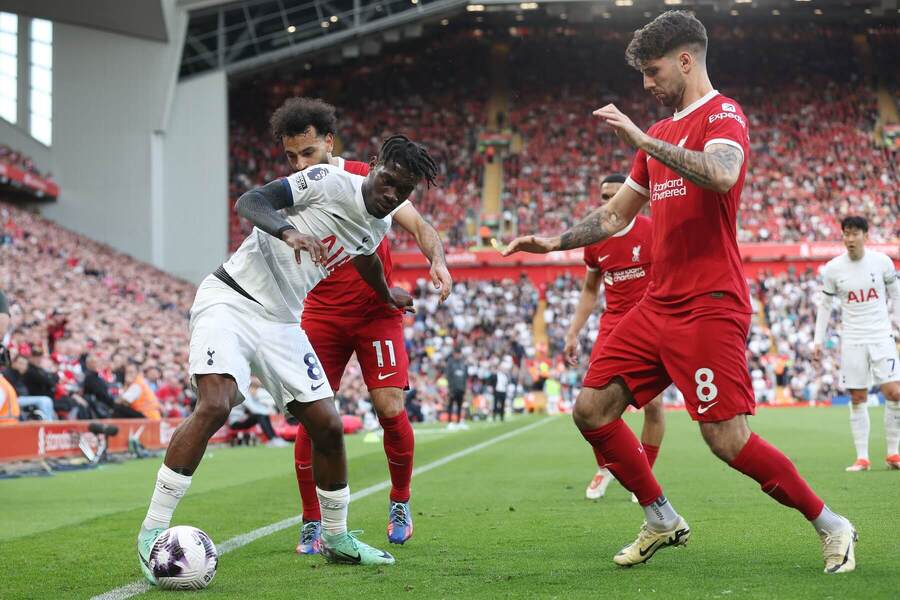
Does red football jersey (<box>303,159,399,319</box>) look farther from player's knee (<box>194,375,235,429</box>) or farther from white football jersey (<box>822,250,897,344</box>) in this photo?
white football jersey (<box>822,250,897,344</box>)

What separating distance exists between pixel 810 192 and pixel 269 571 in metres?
44.8

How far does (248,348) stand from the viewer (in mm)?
5301

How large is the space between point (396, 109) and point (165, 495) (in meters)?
47.8

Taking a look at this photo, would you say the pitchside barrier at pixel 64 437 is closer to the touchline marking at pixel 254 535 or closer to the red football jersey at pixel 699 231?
the touchline marking at pixel 254 535

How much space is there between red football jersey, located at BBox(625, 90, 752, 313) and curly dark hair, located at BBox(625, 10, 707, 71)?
0.92 ft

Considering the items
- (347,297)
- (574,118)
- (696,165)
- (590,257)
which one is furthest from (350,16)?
(696,165)

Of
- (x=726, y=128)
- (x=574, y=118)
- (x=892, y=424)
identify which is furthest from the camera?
(x=574, y=118)

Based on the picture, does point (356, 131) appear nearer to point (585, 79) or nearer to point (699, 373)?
point (585, 79)

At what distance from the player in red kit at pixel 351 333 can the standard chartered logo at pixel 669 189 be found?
4.77ft

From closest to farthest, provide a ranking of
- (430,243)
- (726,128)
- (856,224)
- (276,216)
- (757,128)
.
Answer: (726,128)
(276,216)
(430,243)
(856,224)
(757,128)

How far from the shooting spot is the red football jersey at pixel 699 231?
196 inches

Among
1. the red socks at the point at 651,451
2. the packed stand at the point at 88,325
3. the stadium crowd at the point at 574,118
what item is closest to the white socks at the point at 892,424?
the red socks at the point at 651,451

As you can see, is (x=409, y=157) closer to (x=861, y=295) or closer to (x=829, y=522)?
(x=829, y=522)

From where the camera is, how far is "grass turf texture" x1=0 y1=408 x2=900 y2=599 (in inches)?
189
